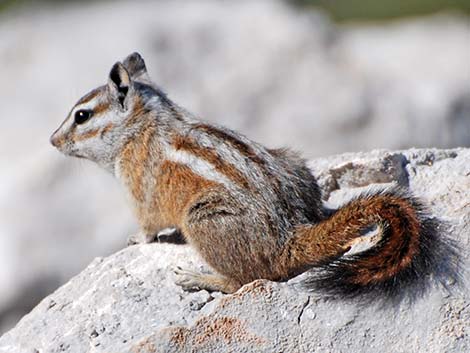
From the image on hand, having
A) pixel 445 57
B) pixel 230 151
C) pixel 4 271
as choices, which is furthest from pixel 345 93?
pixel 230 151

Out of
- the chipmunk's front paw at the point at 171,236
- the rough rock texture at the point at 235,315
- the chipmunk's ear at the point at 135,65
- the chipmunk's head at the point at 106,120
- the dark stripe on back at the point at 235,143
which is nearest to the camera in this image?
the rough rock texture at the point at 235,315

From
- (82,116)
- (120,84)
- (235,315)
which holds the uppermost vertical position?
(120,84)

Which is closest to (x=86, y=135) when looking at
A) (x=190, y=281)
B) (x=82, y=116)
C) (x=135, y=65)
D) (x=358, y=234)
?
(x=82, y=116)

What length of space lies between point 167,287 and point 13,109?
261 inches

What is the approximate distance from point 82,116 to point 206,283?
1.62 meters

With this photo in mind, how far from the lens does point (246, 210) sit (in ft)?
18.6

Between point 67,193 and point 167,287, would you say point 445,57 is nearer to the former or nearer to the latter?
point 67,193

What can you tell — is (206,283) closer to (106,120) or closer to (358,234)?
(358,234)

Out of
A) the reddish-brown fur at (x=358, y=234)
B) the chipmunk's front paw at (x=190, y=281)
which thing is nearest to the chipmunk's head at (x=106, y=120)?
the chipmunk's front paw at (x=190, y=281)

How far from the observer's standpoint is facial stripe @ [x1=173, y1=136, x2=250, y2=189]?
5758mm

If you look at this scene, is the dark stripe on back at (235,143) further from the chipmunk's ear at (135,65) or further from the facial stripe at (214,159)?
the chipmunk's ear at (135,65)

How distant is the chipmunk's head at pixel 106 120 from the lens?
673cm

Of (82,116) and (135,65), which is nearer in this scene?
(82,116)

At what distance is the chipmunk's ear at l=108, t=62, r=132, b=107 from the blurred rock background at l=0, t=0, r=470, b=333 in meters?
3.48
